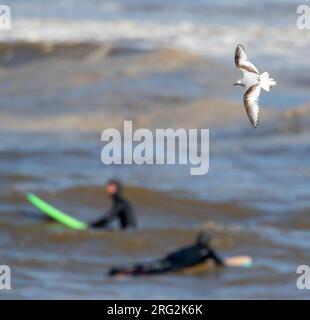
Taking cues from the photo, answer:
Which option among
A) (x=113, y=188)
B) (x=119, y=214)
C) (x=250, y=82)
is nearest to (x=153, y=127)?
(x=119, y=214)

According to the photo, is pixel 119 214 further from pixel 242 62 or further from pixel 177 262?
pixel 242 62

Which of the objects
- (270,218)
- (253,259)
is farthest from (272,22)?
(253,259)

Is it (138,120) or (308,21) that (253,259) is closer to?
(138,120)

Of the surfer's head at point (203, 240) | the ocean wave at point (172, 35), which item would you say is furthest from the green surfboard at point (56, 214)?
the ocean wave at point (172, 35)

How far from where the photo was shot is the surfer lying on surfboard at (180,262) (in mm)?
19953

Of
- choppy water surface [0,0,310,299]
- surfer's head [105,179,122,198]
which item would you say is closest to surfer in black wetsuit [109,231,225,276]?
choppy water surface [0,0,310,299]

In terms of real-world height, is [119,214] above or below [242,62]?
above

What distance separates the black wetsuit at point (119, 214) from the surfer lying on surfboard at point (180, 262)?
2.21 metres

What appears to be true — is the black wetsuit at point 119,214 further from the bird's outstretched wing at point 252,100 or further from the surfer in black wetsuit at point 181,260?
the bird's outstretched wing at point 252,100

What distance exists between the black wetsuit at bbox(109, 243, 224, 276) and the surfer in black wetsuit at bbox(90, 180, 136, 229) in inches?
89.5

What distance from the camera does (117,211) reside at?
22.6m

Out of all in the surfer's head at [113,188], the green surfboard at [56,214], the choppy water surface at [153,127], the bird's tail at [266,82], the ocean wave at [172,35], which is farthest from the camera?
the ocean wave at [172,35]

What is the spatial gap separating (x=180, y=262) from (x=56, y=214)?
3.97 meters

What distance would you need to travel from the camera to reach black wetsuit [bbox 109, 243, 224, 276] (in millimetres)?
20016
